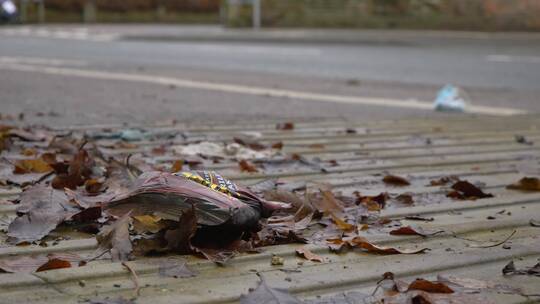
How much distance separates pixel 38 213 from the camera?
2.69m

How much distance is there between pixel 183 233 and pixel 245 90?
225 inches

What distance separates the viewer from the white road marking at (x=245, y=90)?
719 cm

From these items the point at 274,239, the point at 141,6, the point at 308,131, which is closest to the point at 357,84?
the point at 308,131

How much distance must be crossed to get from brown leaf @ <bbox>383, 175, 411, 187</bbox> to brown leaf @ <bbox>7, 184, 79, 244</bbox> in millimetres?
1340

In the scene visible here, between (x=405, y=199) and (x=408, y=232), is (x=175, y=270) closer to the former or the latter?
(x=408, y=232)

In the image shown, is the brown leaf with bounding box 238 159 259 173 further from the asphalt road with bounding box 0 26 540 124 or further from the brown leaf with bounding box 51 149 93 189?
the asphalt road with bounding box 0 26 540 124

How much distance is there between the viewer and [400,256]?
2516 mm

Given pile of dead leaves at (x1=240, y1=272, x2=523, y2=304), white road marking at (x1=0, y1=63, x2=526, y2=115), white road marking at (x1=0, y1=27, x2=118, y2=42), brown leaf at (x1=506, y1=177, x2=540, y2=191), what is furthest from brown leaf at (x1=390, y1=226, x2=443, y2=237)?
white road marking at (x1=0, y1=27, x2=118, y2=42)

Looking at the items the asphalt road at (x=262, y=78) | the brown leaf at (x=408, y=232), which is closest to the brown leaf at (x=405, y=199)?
the brown leaf at (x=408, y=232)

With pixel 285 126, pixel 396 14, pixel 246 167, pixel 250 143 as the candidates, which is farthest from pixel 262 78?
pixel 396 14

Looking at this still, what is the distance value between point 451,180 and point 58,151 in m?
1.72

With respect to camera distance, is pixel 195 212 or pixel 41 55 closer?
pixel 195 212

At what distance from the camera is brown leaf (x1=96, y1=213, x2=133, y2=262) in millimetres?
2387

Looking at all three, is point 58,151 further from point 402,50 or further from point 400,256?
point 402,50
